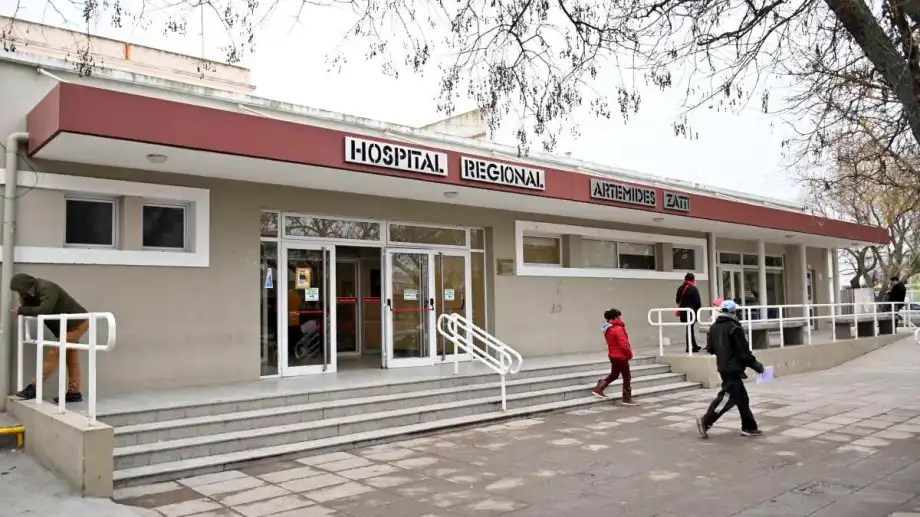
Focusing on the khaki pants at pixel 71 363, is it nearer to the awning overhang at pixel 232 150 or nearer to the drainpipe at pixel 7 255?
the drainpipe at pixel 7 255

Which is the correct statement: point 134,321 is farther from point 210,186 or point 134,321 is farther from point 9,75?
point 9,75

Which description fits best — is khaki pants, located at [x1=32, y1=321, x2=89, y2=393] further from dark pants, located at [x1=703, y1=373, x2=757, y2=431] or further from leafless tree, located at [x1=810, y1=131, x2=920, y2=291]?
leafless tree, located at [x1=810, y1=131, x2=920, y2=291]

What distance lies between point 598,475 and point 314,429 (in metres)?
3.00

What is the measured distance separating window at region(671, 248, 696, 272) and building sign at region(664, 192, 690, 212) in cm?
267

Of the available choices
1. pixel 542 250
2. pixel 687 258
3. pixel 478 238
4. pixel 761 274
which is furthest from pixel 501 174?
pixel 761 274

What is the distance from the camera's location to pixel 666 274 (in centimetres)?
1636

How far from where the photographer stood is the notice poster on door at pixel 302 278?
10.4 metres

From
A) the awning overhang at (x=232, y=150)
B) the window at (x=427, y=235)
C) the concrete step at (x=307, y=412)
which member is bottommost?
the concrete step at (x=307, y=412)

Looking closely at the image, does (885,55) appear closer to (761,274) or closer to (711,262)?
(711,262)

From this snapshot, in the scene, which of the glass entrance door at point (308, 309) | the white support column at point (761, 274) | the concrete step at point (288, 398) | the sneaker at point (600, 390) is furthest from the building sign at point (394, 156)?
the white support column at point (761, 274)

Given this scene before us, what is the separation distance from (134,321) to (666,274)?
38.2ft

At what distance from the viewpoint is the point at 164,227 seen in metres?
9.13

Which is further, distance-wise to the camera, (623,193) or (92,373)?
(623,193)

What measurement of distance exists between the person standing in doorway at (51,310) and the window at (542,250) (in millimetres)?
7952
